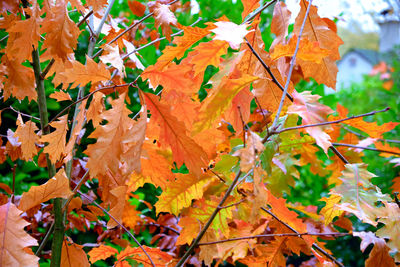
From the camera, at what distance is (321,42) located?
91 centimetres

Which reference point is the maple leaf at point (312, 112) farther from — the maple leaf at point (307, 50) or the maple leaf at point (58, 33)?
the maple leaf at point (58, 33)

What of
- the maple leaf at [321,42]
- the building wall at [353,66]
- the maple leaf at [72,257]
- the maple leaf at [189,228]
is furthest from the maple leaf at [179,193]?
the building wall at [353,66]

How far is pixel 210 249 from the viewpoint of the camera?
0.90 metres

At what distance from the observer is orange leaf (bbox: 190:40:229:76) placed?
75cm

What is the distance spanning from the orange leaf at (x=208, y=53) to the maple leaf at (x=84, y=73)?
220mm

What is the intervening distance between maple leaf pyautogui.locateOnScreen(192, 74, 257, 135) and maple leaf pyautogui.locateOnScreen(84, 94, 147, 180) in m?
0.13

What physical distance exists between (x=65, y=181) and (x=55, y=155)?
0.42 feet

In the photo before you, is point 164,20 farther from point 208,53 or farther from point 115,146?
point 115,146

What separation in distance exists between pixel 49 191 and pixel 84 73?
285 mm

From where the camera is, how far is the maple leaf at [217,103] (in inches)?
25.9

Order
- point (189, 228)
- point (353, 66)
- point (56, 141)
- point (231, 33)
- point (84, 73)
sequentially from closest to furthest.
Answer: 1. point (231, 33)
2. point (84, 73)
3. point (56, 141)
4. point (189, 228)
5. point (353, 66)

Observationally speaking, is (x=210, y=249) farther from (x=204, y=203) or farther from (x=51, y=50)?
(x=51, y=50)

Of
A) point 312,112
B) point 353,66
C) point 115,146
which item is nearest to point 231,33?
point 312,112

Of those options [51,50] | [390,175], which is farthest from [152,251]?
[390,175]
